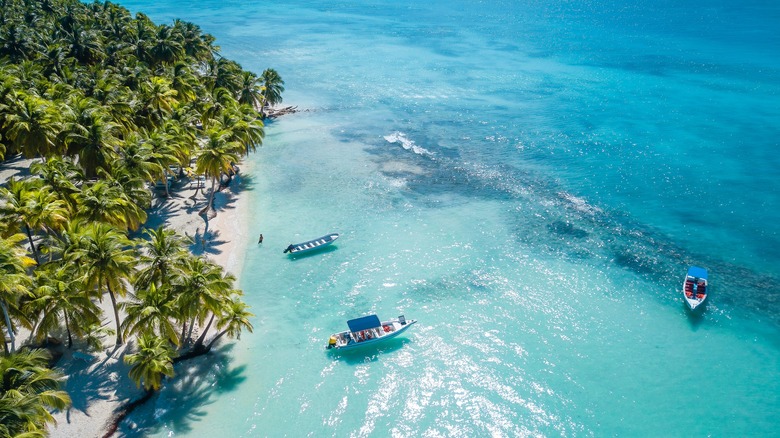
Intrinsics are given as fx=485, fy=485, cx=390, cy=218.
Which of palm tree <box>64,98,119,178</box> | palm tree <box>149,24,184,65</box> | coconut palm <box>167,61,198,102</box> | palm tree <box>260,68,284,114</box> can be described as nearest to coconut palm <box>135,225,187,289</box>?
palm tree <box>64,98,119,178</box>

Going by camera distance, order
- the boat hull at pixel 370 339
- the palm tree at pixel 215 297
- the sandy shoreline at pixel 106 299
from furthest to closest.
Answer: the boat hull at pixel 370 339 < the palm tree at pixel 215 297 < the sandy shoreline at pixel 106 299

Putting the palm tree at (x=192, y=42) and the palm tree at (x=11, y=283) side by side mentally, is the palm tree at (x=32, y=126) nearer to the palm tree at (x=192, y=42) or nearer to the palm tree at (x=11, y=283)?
the palm tree at (x=11, y=283)

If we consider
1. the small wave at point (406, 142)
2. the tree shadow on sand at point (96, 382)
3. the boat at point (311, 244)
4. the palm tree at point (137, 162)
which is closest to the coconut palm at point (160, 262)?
the tree shadow on sand at point (96, 382)

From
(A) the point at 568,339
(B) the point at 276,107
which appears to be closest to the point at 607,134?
(A) the point at 568,339

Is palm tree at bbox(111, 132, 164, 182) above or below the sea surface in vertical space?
above

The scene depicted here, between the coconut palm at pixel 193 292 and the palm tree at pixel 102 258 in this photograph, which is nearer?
the palm tree at pixel 102 258

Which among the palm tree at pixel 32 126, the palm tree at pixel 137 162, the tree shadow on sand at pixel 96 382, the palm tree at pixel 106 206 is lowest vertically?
the tree shadow on sand at pixel 96 382

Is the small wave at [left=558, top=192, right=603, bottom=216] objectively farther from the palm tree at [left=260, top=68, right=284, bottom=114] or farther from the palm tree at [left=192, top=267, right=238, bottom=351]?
the palm tree at [left=260, top=68, right=284, bottom=114]

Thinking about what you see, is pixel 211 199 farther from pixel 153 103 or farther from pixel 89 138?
pixel 153 103
